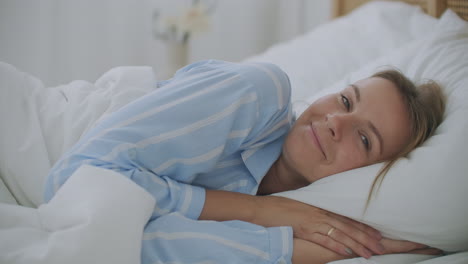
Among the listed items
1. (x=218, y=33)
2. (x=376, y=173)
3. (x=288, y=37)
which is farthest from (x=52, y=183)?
(x=288, y=37)

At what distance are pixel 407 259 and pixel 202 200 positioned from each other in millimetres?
427

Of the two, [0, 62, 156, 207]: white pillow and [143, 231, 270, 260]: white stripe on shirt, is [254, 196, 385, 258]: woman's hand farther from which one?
[0, 62, 156, 207]: white pillow

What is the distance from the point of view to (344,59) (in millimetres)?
1732

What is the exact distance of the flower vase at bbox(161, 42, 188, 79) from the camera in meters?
2.48

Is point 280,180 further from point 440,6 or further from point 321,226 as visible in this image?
point 440,6

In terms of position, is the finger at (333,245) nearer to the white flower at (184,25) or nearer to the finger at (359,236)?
the finger at (359,236)

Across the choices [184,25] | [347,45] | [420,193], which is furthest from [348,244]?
[184,25]

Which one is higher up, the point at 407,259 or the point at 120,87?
the point at 120,87

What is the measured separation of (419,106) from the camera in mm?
1084

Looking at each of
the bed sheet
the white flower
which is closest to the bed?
the bed sheet

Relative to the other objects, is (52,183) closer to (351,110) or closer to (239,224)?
(239,224)

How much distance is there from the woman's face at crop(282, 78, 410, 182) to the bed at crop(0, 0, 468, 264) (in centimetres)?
4

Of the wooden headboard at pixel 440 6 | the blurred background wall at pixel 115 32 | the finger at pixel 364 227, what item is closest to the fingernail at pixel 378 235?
the finger at pixel 364 227

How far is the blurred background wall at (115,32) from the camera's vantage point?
2209 mm
